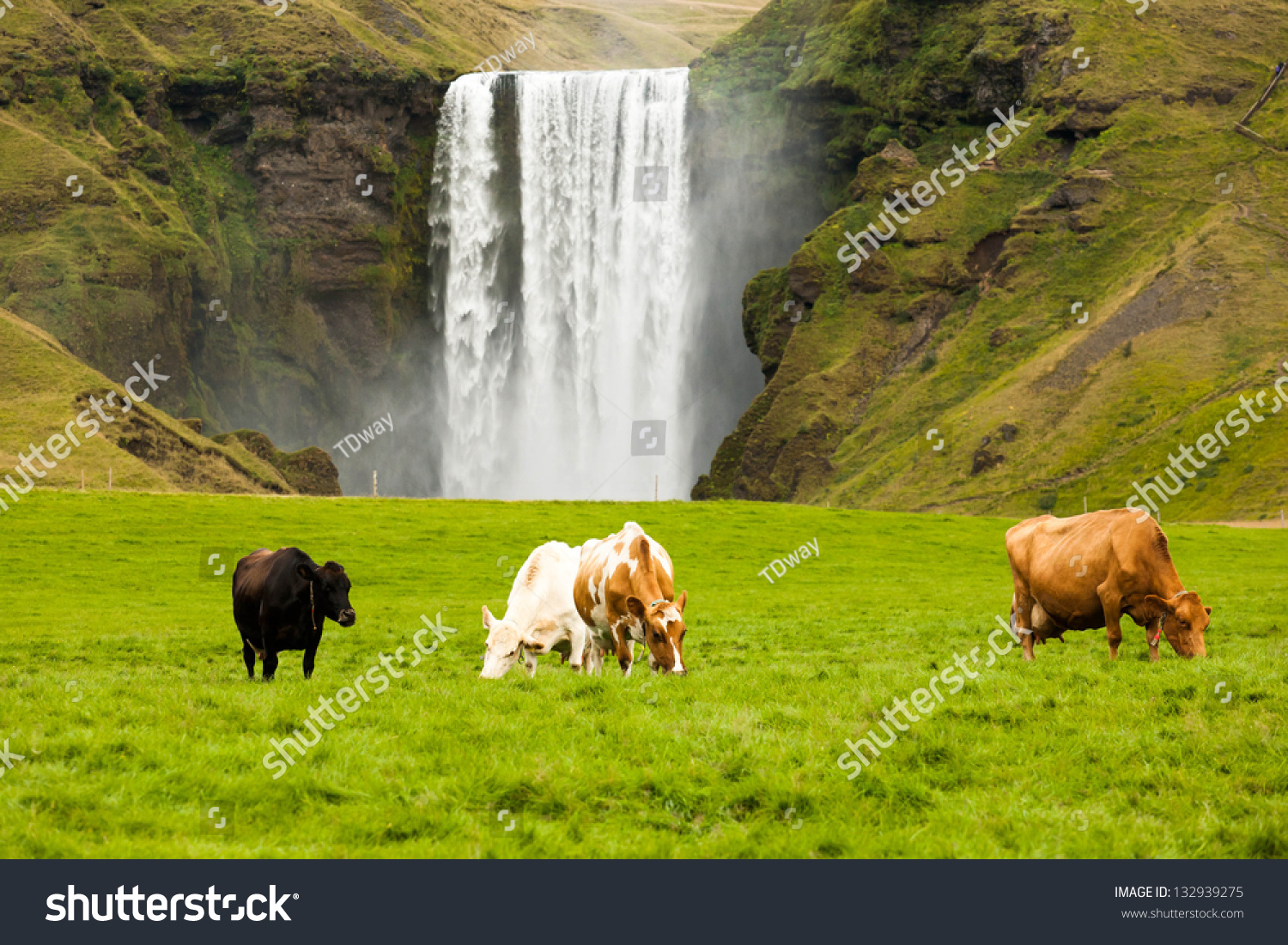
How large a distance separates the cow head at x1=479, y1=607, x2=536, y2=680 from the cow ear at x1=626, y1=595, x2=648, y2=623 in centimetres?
245

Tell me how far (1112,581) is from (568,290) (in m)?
91.8

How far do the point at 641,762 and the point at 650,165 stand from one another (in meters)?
98.6

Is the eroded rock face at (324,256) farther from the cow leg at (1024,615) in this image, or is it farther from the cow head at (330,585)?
the cow leg at (1024,615)

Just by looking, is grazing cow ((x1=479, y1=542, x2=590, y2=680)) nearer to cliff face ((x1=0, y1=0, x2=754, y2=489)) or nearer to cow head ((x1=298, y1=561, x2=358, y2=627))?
cow head ((x1=298, y1=561, x2=358, y2=627))

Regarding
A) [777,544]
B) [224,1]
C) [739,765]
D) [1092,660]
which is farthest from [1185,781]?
[224,1]

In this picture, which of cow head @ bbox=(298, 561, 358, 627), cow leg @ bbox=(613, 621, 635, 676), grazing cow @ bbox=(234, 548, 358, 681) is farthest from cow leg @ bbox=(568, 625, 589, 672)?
cow head @ bbox=(298, 561, 358, 627)

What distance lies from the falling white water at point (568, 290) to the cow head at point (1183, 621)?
87997 mm

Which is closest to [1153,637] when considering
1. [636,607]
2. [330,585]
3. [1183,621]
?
[1183,621]

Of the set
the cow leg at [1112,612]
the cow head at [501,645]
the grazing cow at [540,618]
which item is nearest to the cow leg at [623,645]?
the grazing cow at [540,618]

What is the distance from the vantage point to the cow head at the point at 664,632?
15398 millimetres

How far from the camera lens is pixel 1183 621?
1579 centimetres

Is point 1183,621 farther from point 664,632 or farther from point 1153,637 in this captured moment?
point 664,632

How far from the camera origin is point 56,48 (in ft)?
341

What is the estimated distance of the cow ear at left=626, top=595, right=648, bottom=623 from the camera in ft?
50.7
